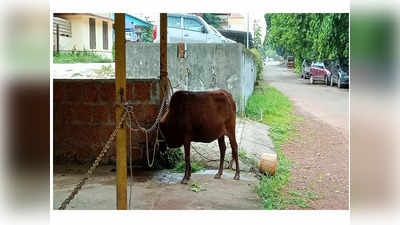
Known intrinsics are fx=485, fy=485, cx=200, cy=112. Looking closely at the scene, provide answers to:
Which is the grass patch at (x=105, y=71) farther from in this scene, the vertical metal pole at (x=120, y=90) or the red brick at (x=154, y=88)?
the vertical metal pole at (x=120, y=90)

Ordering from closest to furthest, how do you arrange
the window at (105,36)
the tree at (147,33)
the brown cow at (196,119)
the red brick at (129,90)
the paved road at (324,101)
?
the brown cow at (196,119) → the red brick at (129,90) → the paved road at (324,101) → the tree at (147,33) → the window at (105,36)

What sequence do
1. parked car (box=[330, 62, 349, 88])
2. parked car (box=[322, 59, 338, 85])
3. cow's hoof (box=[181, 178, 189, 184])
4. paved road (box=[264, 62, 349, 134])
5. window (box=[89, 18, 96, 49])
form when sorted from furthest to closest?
parked car (box=[322, 59, 338, 85]), window (box=[89, 18, 96, 49]), parked car (box=[330, 62, 349, 88]), paved road (box=[264, 62, 349, 134]), cow's hoof (box=[181, 178, 189, 184])

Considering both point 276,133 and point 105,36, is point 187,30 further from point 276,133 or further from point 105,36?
point 105,36

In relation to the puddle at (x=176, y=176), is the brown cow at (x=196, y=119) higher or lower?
higher

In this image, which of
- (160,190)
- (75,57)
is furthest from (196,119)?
(75,57)

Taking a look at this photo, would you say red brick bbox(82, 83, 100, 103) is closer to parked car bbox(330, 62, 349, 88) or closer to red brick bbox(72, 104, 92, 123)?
red brick bbox(72, 104, 92, 123)

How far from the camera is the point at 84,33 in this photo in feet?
70.9

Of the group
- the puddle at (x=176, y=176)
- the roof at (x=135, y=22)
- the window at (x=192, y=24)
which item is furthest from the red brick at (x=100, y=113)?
the roof at (x=135, y=22)

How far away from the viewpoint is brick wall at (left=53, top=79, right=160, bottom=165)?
7309 mm

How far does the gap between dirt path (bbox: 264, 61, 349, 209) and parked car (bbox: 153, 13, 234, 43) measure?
383 centimetres

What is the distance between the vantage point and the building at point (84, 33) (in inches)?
764

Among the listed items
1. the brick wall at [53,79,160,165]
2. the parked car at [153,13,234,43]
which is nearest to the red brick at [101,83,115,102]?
the brick wall at [53,79,160,165]

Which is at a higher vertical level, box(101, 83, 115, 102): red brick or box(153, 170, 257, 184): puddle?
box(101, 83, 115, 102): red brick

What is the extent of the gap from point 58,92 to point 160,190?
2.46 meters
